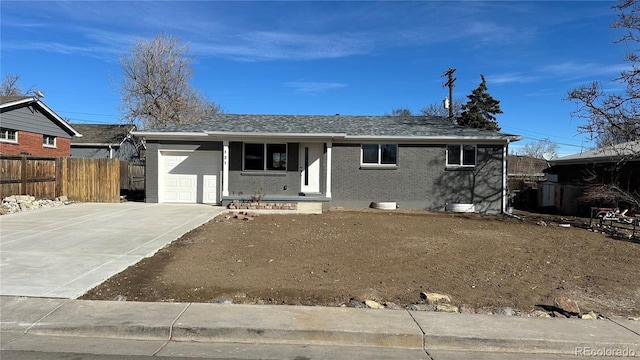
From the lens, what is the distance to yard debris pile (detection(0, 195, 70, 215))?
1376cm

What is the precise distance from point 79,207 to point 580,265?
15.9 m

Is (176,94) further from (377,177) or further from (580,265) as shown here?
(580,265)

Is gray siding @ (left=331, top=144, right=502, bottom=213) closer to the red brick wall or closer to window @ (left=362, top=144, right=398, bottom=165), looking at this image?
window @ (left=362, top=144, right=398, bottom=165)

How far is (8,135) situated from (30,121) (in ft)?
6.07

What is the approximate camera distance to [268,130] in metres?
17.5

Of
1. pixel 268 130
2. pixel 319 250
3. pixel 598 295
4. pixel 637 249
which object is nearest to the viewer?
pixel 598 295

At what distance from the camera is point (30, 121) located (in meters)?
24.7

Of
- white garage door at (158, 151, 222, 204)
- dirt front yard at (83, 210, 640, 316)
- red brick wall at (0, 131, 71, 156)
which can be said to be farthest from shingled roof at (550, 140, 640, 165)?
red brick wall at (0, 131, 71, 156)

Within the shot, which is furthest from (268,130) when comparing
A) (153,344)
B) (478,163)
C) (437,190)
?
(153,344)

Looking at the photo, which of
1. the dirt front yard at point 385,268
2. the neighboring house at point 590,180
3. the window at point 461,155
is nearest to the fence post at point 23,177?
the dirt front yard at point 385,268

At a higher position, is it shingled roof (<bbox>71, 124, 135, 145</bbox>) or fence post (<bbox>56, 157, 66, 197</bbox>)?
shingled roof (<bbox>71, 124, 135, 145</bbox>)

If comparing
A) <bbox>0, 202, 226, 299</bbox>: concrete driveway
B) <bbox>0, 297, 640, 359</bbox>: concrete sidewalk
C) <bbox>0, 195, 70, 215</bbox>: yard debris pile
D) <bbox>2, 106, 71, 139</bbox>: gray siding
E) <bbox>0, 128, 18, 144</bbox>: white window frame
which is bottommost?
<bbox>0, 297, 640, 359</bbox>: concrete sidewalk

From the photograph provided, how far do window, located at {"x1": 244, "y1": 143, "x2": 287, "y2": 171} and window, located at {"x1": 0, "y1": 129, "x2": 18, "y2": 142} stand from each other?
14354 millimetres

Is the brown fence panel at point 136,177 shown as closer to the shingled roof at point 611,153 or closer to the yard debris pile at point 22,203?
the yard debris pile at point 22,203
